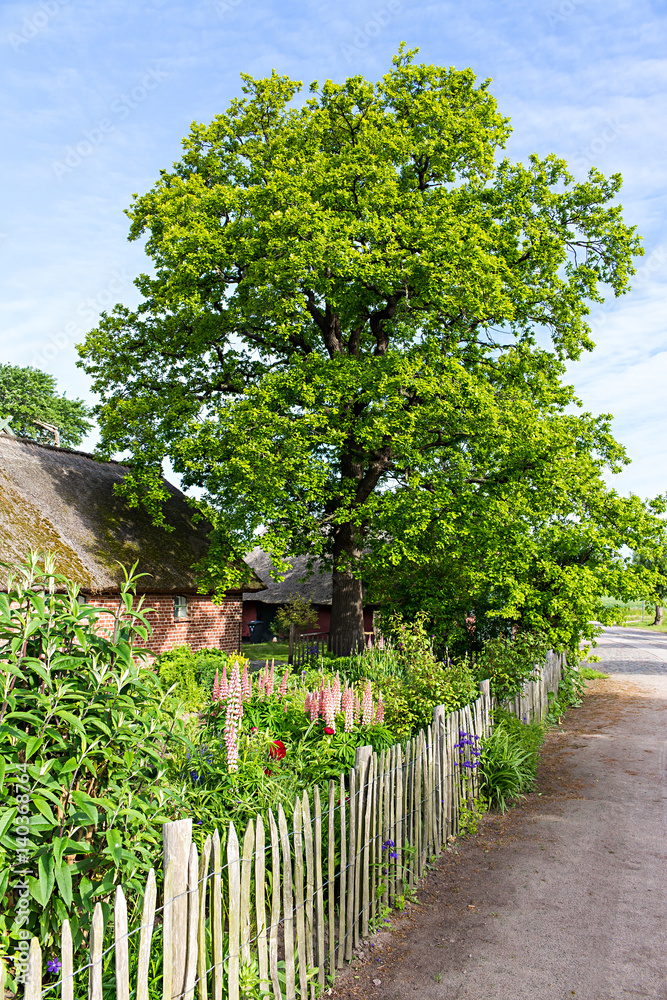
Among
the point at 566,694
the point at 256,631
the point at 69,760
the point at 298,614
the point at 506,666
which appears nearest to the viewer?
the point at 69,760

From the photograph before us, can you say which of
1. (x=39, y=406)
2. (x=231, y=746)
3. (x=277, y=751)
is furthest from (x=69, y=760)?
(x=39, y=406)

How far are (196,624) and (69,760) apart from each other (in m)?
17.5

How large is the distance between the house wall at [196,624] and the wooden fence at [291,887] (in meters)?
12.2

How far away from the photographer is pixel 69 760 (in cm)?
291

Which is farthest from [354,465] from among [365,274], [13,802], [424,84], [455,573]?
[13,802]

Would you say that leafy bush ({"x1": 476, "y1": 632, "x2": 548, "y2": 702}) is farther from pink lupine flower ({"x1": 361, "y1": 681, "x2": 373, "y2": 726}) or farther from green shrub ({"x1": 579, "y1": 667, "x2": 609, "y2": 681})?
green shrub ({"x1": 579, "y1": 667, "x2": 609, "y2": 681})

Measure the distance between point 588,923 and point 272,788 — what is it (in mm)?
2988

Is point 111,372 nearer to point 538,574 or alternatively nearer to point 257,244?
point 257,244

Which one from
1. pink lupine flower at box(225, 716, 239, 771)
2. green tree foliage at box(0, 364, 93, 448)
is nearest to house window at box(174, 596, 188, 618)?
pink lupine flower at box(225, 716, 239, 771)

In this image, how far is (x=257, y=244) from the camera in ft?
47.2

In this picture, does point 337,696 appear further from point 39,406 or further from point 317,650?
point 39,406

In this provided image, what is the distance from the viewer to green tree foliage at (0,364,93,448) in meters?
44.4

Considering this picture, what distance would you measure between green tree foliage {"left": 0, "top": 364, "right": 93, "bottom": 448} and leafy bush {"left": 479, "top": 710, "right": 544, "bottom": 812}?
1596 inches

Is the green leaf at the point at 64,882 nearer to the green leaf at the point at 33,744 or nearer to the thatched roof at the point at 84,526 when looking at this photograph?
the green leaf at the point at 33,744
